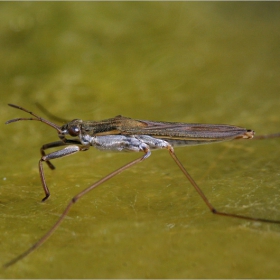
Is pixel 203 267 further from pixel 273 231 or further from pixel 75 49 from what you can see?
pixel 75 49

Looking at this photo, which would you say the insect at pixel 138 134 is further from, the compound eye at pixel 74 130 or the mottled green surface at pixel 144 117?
the mottled green surface at pixel 144 117

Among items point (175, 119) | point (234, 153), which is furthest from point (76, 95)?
point (234, 153)

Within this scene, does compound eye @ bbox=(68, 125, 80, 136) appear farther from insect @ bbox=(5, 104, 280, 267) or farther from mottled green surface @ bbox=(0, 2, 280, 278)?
mottled green surface @ bbox=(0, 2, 280, 278)

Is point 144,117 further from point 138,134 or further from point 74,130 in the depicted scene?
point 74,130

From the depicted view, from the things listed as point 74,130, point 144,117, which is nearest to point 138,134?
point 74,130

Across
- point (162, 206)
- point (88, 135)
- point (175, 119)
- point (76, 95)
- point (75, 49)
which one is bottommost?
point (162, 206)

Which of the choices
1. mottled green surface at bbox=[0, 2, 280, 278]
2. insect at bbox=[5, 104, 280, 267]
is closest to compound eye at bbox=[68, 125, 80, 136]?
insect at bbox=[5, 104, 280, 267]

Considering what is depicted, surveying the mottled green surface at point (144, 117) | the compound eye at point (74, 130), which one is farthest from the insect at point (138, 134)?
the mottled green surface at point (144, 117)

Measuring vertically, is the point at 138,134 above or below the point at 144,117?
below
